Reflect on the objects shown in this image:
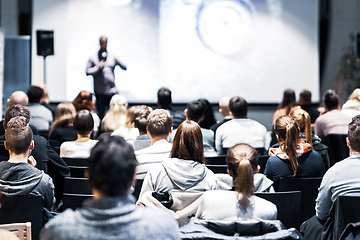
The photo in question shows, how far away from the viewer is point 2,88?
6887 millimetres

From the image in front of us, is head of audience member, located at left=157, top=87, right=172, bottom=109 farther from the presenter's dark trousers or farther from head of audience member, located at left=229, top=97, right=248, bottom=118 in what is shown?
the presenter's dark trousers

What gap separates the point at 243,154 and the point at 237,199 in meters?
0.26

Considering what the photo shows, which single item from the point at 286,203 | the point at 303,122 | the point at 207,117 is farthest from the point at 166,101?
the point at 286,203

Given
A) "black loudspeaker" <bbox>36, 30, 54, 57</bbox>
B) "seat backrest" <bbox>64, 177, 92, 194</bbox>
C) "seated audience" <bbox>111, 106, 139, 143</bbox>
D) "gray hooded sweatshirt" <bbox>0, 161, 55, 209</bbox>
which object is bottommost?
"seat backrest" <bbox>64, 177, 92, 194</bbox>

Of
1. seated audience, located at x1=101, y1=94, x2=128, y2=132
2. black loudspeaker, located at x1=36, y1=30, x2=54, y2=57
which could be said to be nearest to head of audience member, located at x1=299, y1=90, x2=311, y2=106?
seated audience, located at x1=101, y1=94, x2=128, y2=132

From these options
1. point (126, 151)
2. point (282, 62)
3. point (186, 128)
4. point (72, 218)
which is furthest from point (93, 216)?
point (282, 62)

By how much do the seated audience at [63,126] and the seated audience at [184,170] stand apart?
2.02 meters

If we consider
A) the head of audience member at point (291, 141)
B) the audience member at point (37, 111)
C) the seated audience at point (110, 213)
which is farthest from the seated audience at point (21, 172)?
the audience member at point (37, 111)

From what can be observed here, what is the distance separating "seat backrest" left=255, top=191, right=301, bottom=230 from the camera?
88.8 inches

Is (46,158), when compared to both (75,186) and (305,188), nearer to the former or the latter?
(75,186)

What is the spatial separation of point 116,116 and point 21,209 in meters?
2.50

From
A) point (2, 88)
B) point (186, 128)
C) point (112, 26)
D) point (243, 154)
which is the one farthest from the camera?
point (112, 26)

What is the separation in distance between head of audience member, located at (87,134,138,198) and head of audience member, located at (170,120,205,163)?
1.09m

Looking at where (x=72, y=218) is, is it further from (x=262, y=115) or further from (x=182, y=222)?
(x=262, y=115)
